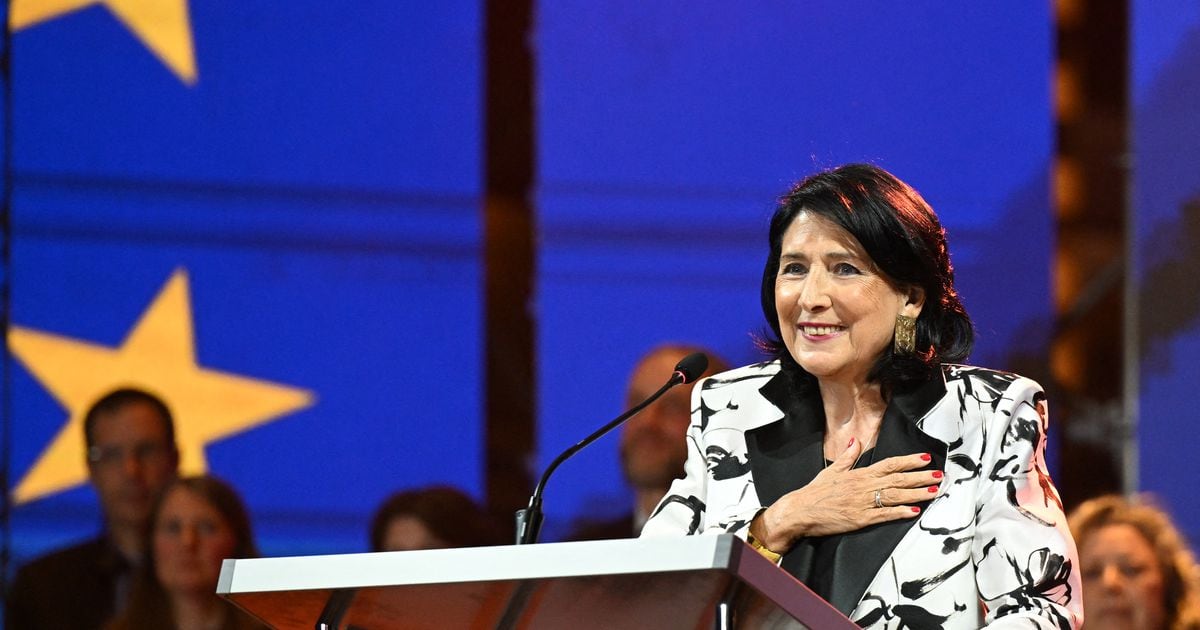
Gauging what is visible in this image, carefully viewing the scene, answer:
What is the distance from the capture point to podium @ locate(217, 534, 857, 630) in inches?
60.8

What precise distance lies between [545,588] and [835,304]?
0.73m

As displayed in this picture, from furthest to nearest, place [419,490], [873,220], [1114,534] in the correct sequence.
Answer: [419,490], [1114,534], [873,220]

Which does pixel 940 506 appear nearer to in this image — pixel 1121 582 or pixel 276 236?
pixel 1121 582

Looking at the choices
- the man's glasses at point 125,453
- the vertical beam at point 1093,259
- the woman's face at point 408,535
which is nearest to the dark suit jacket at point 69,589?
the man's glasses at point 125,453

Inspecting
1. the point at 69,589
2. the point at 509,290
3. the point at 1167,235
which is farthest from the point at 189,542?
the point at 1167,235

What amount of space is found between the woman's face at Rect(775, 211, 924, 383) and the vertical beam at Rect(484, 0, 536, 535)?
8.85 feet

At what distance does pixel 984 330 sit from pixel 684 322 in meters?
0.92

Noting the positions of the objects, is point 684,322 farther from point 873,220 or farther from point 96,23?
point 873,220

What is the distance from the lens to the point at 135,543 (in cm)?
439

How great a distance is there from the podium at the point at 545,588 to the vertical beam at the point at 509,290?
119 inches

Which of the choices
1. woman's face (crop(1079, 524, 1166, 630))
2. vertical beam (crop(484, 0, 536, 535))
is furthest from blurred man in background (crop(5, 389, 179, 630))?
woman's face (crop(1079, 524, 1166, 630))

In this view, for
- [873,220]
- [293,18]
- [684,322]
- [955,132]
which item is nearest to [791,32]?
[955,132]

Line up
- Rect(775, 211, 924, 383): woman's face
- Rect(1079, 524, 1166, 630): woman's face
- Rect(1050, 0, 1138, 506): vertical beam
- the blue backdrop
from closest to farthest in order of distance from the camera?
Rect(775, 211, 924, 383): woman's face
Rect(1079, 524, 1166, 630): woman's face
the blue backdrop
Rect(1050, 0, 1138, 506): vertical beam

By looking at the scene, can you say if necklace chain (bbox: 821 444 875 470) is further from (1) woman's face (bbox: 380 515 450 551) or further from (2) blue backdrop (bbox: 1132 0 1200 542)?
(2) blue backdrop (bbox: 1132 0 1200 542)
